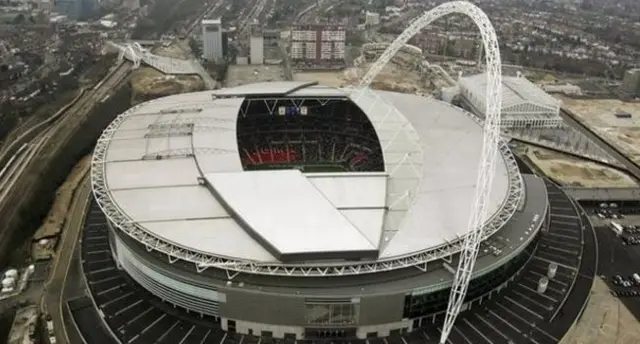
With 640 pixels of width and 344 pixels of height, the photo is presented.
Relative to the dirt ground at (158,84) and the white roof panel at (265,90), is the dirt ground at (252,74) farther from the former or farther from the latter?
the white roof panel at (265,90)

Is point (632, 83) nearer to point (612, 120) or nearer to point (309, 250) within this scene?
point (612, 120)

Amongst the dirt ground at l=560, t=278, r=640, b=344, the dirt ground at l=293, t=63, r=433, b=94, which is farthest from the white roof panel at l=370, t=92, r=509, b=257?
the dirt ground at l=293, t=63, r=433, b=94

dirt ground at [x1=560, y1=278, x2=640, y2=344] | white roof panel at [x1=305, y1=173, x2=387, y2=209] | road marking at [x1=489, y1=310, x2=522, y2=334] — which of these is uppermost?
white roof panel at [x1=305, y1=173, x2=387, y2=209]

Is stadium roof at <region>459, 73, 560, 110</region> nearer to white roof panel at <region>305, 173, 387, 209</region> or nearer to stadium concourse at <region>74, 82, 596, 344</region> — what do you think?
stadium concourse at <region>74, 82, 596, 344</region>

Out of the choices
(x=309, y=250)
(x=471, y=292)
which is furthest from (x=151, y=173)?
(x=471, y=292)

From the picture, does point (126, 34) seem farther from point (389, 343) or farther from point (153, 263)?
point (389, 343)

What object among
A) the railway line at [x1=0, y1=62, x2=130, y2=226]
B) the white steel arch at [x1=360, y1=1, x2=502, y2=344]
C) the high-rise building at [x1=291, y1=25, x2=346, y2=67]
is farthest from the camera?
the high-rise building at [x1=291, y1=25, x2=346, y2=67]
